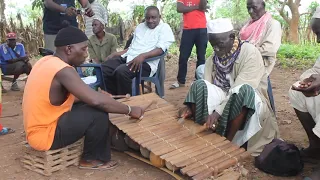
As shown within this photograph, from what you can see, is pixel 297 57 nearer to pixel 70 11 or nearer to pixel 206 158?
pixel 70 11

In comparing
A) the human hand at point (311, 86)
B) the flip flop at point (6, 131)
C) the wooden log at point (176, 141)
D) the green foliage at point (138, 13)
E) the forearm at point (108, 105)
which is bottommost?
the flip flop at point (6, 131)

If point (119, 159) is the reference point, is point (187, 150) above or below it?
above

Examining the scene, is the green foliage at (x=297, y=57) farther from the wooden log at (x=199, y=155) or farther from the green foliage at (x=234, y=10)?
the green foliage at (x=234, y=10)

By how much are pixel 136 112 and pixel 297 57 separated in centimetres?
704

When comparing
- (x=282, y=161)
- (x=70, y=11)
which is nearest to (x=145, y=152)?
(x=282, y=161)

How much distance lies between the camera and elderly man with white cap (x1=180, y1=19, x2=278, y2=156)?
3.15m

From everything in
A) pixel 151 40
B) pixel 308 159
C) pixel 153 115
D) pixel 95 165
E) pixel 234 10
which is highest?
pixel 234 10

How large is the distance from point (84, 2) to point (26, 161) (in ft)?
8.69

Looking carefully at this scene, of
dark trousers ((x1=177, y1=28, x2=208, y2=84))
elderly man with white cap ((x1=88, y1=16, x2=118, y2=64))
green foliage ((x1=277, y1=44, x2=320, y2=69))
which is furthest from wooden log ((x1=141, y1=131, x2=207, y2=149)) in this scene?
green foliage ((x1=277, y1=44, x2=320, y2=69))

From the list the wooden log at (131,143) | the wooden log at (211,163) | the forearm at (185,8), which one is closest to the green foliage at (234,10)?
the forearm at (185,8)

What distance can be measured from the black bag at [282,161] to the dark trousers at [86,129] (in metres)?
1.37

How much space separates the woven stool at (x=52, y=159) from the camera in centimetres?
295

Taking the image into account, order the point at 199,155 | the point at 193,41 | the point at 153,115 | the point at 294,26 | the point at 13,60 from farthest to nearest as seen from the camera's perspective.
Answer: the point at 294,26 < the point at 13,60 < the point at 193,41 < the point at 153,115 < the point at 199,155

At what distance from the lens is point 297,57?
9.06 m
